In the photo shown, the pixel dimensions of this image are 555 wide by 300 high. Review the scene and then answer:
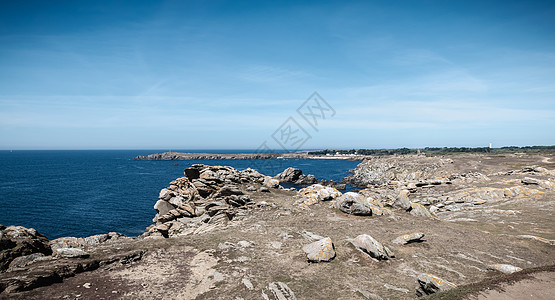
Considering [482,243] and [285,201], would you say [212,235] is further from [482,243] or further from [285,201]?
[482,243]

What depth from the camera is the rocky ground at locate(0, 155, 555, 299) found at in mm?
9898

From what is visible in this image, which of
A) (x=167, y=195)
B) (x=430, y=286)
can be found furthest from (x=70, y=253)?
(x=167, y=195)

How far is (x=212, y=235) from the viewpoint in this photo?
16.7 meters

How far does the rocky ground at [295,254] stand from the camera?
32.5 ft

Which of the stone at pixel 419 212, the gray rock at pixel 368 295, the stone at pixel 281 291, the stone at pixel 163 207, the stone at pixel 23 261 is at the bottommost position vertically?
the stone at pixel 163 207

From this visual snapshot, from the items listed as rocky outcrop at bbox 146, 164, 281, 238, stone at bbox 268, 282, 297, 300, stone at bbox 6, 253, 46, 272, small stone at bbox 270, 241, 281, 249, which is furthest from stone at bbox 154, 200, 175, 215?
stone at bbox 268, 282, 297, 300

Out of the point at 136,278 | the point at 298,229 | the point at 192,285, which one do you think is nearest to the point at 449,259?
the point at 298,229

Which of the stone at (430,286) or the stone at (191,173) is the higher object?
the stone at (191,173)

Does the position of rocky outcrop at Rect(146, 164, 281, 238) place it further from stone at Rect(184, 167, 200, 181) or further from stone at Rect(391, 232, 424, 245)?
stone at Rect(391, 232, 424, 245)

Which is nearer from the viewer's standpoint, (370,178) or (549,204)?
(549,204)

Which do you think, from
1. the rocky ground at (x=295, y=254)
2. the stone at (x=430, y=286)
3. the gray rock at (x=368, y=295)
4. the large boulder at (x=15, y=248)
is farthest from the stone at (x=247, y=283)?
the large boulder at (x=15, y=248)

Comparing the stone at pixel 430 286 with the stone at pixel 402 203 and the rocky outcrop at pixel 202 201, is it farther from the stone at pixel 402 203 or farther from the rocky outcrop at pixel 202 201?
the stone at pixel 402 203

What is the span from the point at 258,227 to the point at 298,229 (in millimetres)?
2958

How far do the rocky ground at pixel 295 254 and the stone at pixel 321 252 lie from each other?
Result: 0.19 ft
